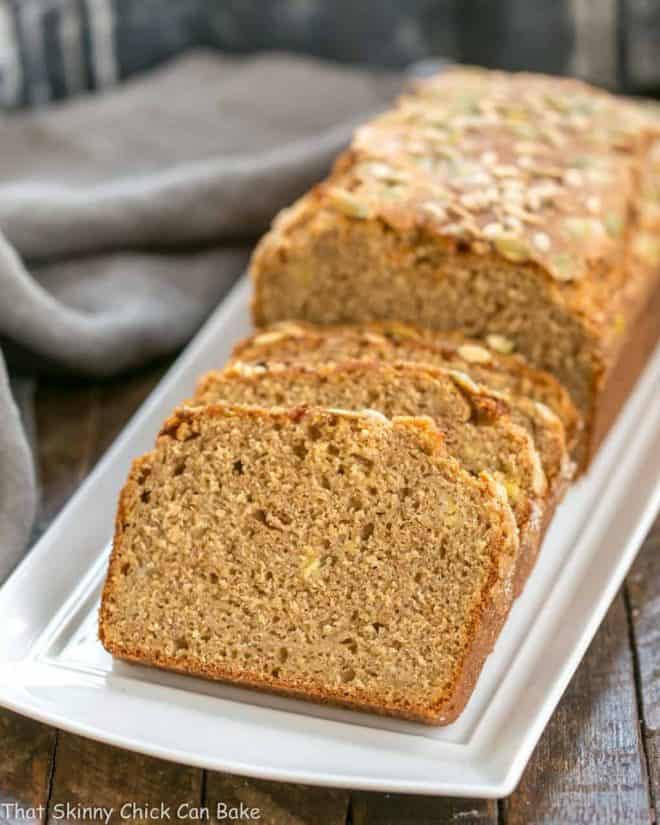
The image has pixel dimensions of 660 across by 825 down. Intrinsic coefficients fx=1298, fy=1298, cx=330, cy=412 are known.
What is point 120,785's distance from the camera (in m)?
2.74

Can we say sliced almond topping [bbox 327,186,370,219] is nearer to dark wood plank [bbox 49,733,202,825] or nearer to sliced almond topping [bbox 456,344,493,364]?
sliced almond topping [bbox 456,344,493,364]

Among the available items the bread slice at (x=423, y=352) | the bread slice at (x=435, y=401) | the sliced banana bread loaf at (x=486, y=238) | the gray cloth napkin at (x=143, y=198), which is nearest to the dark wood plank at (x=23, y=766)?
the gray cloth napkin at (x=143, y=198)

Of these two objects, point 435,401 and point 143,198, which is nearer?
point 435,401

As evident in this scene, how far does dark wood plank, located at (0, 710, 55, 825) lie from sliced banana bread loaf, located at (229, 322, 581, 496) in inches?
42.3

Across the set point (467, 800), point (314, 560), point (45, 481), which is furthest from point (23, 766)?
point (45, 481)

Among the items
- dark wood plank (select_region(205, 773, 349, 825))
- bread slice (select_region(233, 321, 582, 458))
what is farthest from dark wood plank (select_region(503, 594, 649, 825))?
bread slice (select_region(233, 321, 582, 458))

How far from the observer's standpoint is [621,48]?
16.6ft

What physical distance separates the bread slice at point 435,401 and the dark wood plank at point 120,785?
0.86m

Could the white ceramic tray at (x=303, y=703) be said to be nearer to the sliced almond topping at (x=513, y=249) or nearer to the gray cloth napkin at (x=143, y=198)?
the gray cloth napkin at (x=143, y=198)

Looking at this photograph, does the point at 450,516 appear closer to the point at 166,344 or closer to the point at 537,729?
the point at 537,729

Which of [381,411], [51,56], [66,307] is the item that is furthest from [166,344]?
[51,56]

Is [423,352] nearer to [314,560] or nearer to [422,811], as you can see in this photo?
[314,560]

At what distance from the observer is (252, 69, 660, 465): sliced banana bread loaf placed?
3.43 metres

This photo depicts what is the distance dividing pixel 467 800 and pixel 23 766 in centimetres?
96
